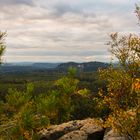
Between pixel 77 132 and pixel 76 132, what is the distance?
0.12 metres

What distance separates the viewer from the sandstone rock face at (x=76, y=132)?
1485 inches

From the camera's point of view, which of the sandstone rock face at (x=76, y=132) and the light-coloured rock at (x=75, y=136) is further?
the sandstone rock face at (x=76, y=132)

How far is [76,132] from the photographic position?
38.2 metres

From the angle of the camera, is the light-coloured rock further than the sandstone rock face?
No

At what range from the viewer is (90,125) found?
39.4 meters

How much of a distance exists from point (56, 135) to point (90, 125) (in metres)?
3.88

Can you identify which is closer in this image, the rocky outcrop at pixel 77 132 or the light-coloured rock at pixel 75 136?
the light-coloured rock at pixel 75 136

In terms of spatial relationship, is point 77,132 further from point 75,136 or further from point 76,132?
point 75,136

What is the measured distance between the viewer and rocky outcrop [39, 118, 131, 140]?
124ft

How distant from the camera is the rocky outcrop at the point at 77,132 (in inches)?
1484

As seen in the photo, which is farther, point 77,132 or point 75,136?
point 77,132

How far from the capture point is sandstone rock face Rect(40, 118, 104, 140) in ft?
124

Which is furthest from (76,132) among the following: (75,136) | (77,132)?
(75,136)

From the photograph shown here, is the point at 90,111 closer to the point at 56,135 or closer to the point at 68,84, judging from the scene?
the point at 68,84
